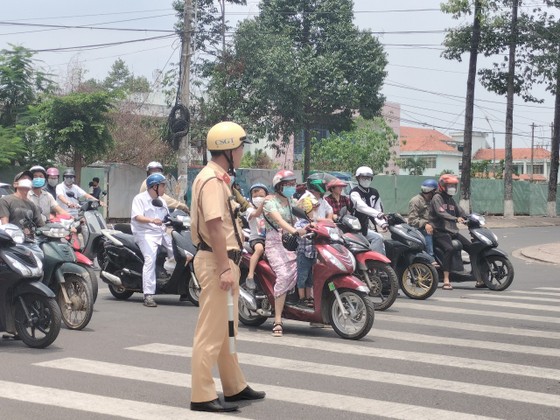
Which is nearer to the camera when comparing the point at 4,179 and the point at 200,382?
the point at 200,382

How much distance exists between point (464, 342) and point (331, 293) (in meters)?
1.42

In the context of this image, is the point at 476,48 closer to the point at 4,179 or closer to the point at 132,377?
the point at 4,179

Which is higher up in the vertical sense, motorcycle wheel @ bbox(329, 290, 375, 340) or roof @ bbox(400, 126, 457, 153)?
roof @ bbox(400, 126, 457, 153)

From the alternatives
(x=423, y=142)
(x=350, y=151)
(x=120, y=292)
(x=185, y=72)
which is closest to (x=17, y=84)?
(x=185, y=72)

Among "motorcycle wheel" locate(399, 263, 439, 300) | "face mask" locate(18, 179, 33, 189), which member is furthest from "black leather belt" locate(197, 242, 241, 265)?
"motorcycle wheel" locate(399, 263, 439, 300)

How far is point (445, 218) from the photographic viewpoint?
13.7 m

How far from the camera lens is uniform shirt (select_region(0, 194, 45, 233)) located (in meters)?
10.3

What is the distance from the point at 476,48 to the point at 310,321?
3189cm

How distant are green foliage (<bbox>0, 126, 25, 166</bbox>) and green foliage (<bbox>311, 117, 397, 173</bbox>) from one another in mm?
31156

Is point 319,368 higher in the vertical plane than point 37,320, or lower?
lower

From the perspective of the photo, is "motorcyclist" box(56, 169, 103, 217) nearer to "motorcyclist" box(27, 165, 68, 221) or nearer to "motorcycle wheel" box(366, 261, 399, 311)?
"motorcyclist" box(27, 165, 68, 221)

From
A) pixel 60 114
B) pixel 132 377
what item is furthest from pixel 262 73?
pixel 132 377

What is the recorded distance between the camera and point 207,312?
6203 millimetres

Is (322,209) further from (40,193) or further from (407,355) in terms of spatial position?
(40,193)
